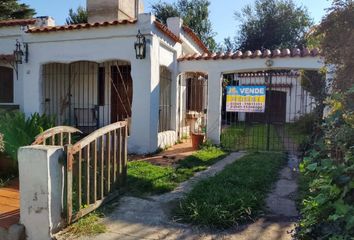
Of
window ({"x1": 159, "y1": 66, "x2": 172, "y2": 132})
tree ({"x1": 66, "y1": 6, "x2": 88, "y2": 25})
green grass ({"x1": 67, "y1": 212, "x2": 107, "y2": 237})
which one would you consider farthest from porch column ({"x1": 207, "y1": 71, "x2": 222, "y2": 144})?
tree ({"x1": 66, "y1": 6, "x2": 88, "y2": 25})

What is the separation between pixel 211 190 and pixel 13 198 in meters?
3.05

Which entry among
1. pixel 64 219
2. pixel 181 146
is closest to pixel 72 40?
pixel 181 146

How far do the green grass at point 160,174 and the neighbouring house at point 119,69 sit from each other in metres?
1.50

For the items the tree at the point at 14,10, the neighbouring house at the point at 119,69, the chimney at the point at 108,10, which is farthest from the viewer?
the tree at the point at 14,10

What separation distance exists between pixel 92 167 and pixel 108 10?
8098 mm

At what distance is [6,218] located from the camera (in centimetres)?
411

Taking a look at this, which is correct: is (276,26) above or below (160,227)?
above

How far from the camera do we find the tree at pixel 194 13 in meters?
30.5

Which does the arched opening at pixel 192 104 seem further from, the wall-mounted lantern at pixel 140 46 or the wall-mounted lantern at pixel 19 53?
the wall-mounted lantern at pixel 19 53

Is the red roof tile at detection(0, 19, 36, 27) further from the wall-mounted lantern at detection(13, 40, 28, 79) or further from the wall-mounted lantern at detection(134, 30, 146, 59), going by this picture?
the wall-mounted lantern at detection(134, 30, 146, 59)

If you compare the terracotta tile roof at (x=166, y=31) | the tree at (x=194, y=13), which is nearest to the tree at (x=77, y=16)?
the tree at (x=194, y=13)

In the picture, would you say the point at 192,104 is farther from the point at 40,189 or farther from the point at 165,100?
the point at 40,189

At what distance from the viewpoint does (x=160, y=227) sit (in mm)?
4023

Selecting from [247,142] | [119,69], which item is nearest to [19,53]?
[119,69]
